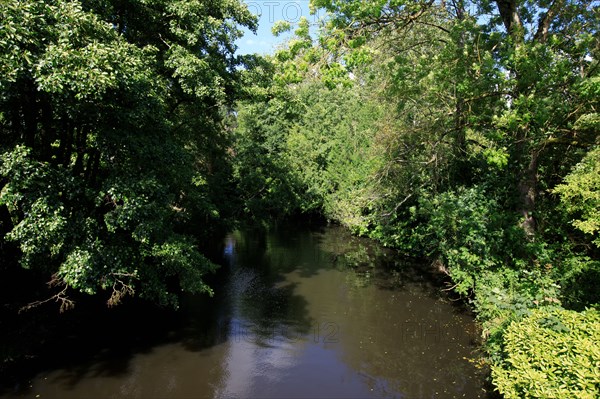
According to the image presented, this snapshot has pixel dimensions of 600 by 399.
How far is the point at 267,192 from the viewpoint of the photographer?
2084cm

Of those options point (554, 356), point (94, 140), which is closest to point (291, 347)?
point (554, 356)

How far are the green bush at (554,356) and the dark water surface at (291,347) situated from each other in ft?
7.37

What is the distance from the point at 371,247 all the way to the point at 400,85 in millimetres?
10593

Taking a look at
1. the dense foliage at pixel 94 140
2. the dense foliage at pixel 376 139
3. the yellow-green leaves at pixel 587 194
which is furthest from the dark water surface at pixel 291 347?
the yellow-green leaves at pixel 587 194

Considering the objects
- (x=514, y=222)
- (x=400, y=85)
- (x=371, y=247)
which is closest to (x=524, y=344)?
(x=514, y=222)

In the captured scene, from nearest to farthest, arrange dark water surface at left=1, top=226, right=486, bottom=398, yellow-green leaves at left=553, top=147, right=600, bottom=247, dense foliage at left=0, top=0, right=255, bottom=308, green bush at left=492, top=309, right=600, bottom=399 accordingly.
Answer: green bush at left=492, top=309, right=600, bottom=399
dense foliage at left=0, top=0, right=255, bottom=308
yellow-green leaves at left=553, top=147, right=600, bottom=247
dark water surface at left=1, top=226, right=486, bottom=398

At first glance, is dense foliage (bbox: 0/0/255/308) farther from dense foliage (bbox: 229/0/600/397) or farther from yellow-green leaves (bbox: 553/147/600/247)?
yellow-green leaves (bbox: 553/147/600/247)

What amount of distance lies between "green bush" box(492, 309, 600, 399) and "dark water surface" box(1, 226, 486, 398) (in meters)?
2.25

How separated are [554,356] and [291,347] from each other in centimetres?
602

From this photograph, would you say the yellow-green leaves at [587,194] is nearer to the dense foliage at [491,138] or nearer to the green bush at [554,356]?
the dense foliage at [491,138]

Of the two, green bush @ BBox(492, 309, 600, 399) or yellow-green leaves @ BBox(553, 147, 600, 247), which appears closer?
green bush @ BBox(492, 309, 600, 399)

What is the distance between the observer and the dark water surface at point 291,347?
780 centimetres

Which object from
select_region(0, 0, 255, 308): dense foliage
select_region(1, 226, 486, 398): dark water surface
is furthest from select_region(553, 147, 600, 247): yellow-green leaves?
select_region(0, 0, 255, 308): dense foliage

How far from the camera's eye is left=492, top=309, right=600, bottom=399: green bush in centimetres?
485
